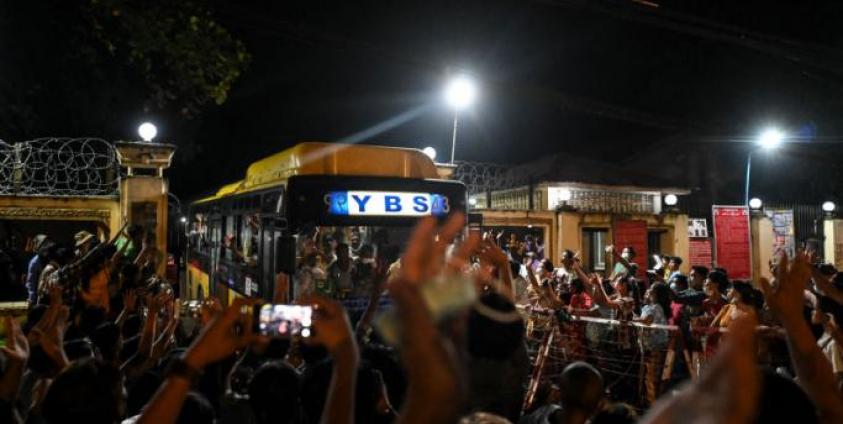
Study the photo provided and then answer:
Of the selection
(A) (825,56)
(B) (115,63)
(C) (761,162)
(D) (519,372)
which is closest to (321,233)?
(D) (519,372)

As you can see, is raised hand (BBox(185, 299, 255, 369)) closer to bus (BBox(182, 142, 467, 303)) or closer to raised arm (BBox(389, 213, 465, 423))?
raised arm (BBox(389, 213, 465, 423))

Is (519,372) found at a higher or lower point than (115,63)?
lower

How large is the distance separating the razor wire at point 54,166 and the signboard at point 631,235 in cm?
1356

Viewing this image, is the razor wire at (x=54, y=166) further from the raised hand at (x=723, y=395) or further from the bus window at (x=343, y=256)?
the raised hand at (x=723, y=395)

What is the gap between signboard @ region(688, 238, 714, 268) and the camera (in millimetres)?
18172

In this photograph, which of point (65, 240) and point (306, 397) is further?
point (65, 240)

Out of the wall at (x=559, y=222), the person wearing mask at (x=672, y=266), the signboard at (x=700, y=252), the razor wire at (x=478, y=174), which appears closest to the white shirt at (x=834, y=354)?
the person wearing mask at (x=672, y=266)

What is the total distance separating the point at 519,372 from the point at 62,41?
24.3 feet

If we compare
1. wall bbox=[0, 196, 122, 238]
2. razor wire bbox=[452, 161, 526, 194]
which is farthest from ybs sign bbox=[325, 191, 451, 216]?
razor wire bbox=[452, 161, 526, 194]

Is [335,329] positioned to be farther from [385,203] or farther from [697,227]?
[697,227]

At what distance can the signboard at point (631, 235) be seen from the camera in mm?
16797

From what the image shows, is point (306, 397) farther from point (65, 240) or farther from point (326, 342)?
point (65, 240)

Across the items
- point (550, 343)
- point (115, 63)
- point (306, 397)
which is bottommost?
point (550, 343)

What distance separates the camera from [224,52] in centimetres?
815
